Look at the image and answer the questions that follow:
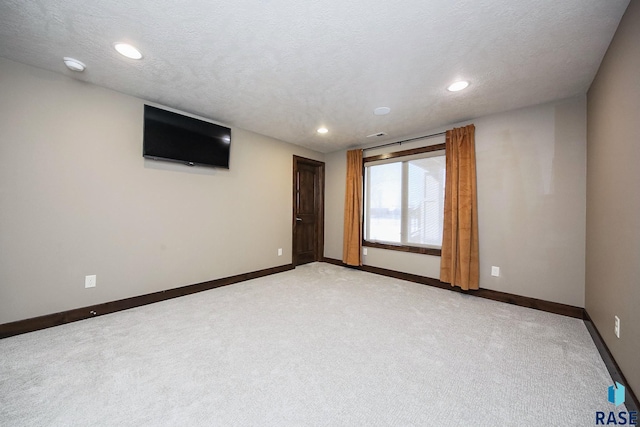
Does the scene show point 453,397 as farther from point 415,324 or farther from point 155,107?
point 155,107

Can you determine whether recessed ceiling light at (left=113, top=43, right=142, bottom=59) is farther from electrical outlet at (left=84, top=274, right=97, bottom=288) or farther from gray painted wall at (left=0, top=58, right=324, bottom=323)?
electrical outlet at (left=84, top=274, right=97, bottom=288)

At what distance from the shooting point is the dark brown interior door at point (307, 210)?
4.81 metres

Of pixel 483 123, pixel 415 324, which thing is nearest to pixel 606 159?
pixel 483 123

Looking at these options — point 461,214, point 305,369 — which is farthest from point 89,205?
point 461,214

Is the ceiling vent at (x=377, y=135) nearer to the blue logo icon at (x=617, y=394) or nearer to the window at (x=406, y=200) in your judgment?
the window at (x=406, y=200)

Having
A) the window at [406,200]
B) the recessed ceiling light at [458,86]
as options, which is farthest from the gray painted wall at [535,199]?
the recessed ceiling light at [458,86]

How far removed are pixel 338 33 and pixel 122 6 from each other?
140 centimetres

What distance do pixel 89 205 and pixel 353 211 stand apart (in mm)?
3741

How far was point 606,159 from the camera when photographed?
1964mm

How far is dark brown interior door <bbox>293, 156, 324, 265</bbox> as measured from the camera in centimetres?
481

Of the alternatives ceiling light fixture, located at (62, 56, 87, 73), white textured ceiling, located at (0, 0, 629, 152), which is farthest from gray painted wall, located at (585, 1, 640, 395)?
ceiling light fixture, located at (62, 56, 87, 73)

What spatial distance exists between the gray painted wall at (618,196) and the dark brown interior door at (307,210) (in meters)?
3.91

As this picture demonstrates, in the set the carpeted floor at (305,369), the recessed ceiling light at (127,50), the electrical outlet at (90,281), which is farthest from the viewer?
the electrical outlet at (90,281)

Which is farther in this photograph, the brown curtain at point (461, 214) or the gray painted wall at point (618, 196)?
the brown curtain at point (461, 214)
